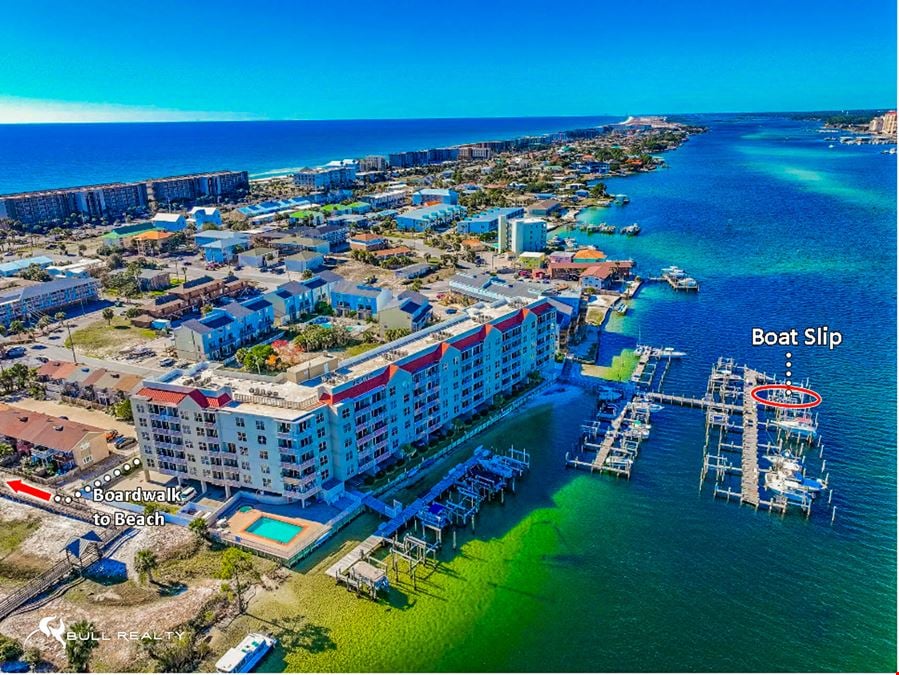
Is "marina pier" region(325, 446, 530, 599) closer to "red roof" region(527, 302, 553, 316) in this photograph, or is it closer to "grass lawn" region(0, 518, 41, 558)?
"red roof" region(527, 302, 553, 316)

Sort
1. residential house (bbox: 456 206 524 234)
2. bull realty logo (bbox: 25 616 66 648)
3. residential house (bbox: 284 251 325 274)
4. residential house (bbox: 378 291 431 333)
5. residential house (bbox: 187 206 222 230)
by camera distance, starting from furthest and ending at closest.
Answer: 1. residential house (bbox: 187 206 222 230)
2. residential house (bbox: 456 206 524 234)
3. residential house (bbox: 284 251 325 274)
4. residential house (bbox: 378 291 431 333)
5. bull realty logo (bbox: 25 616 66 648)

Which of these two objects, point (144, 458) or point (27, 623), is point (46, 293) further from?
point (27, 623)

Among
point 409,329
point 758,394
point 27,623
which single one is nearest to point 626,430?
point 758,394

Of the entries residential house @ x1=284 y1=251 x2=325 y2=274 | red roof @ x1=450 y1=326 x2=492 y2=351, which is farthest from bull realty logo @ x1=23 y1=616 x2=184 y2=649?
residential house @ x1=284 y1=251 x2=325 y2=274

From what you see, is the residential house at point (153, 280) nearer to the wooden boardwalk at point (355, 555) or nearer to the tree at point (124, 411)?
the tree at point (124, 411)

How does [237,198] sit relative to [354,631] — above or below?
above

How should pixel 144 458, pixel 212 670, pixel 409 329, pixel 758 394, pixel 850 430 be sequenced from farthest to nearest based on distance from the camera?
pixel 409 329 → pixel 758 394 → pixel 850 430 → pixel 144 458 → pixel 212 670

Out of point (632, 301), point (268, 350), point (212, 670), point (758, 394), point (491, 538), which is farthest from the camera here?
point (632, 301)
